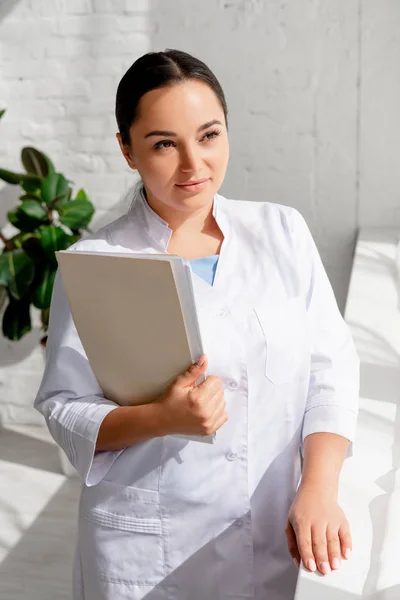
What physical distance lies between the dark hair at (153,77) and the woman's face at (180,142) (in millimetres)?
12

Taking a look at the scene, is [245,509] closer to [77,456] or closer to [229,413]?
[229,413]

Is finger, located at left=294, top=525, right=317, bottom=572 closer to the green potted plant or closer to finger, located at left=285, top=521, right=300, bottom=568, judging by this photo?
finger, located at left=285, top=521, right=300, bottom=568

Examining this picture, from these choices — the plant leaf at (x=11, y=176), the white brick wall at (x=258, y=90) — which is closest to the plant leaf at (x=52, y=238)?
the plant leaf at (x=11, y=176)

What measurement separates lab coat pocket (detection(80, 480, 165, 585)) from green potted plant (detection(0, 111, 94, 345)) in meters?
1.79

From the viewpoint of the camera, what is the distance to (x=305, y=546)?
1042 mm

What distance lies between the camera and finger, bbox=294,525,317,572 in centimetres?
102

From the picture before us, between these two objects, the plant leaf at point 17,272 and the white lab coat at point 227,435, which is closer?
the white lab coat at point 227,435

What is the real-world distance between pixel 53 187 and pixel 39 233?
0.17 metres

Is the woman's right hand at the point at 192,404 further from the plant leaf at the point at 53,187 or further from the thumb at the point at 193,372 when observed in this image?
the plant leaf at the point at 53,187

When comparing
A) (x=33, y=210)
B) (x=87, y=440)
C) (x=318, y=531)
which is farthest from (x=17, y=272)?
(x=318, y=531)

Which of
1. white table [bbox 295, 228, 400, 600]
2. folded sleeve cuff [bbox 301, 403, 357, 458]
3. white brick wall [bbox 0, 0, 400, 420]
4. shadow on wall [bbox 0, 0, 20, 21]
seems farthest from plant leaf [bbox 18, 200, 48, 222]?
folded sleeve cuff [bbox 301, 403, 357, 458]

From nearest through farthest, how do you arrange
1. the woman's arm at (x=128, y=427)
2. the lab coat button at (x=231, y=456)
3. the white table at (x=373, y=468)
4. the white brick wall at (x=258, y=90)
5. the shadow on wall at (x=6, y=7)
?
the white table at (x=373, y=468), the woman's arm at (x=128, y=427), the lab coat button at (x=231, y=456), the white brick wall at (x=258, y=90), the shadow on wall at (x=6, y=7)

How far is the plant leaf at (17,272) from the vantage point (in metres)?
2.95

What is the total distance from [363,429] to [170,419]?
47 centimetres
